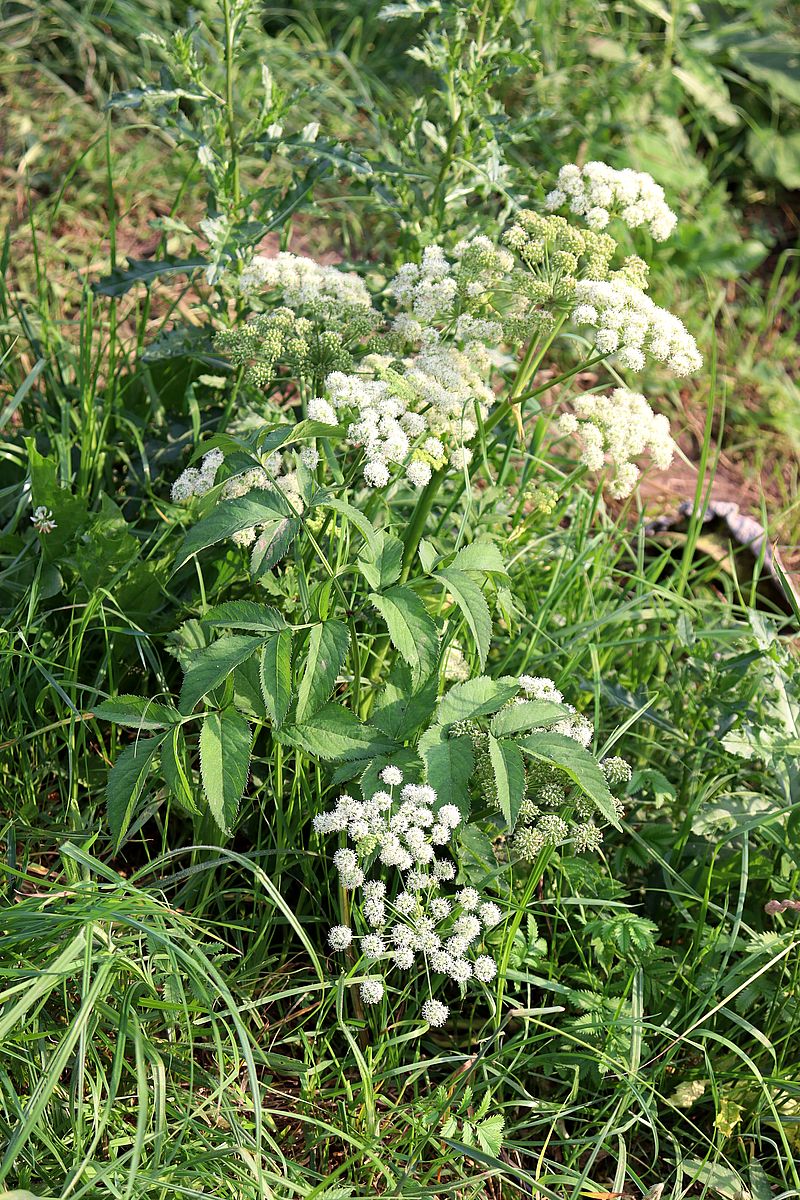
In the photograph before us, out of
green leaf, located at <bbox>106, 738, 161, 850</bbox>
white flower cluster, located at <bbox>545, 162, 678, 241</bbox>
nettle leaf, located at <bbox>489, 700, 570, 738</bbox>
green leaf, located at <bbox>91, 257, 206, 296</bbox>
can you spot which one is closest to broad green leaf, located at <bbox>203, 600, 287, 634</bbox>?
green leaf, located at <bbox>106, 738, 161, 850</bbox>

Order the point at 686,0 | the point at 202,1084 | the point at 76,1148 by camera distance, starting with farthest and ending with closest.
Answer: the point at 686,0 → the point at 202,1084 → the point at 76,1148

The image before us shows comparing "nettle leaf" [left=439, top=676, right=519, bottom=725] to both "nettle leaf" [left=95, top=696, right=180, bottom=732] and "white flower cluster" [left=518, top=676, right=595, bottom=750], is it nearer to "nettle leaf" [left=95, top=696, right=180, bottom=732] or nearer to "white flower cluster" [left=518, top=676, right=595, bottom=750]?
"white flower cluster" [left=518, top=676, right=595, bottom=750]

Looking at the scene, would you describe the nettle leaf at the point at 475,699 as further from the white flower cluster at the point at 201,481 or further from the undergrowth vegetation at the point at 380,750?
the white flower cluster at the point at 201,481

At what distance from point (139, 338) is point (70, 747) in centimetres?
114

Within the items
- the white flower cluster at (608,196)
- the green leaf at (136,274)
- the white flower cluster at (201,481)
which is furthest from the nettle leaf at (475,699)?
the green leaf at (136,274)

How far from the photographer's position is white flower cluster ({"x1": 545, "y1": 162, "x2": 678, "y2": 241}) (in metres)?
2.05

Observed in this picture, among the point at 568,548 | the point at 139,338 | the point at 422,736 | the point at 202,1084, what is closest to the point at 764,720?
the point at 568,548

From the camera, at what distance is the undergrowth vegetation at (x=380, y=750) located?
1.65 metres

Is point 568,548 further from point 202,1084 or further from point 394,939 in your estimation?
point 202,1084

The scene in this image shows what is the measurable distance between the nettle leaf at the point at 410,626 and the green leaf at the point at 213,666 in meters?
0.20

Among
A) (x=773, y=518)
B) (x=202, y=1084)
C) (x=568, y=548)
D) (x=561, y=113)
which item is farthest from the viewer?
(x=561, y=113)

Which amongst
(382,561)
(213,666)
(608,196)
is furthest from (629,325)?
(213,666)

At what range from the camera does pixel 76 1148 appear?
5.11 feet

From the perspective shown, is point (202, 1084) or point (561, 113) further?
point (561, 113)
